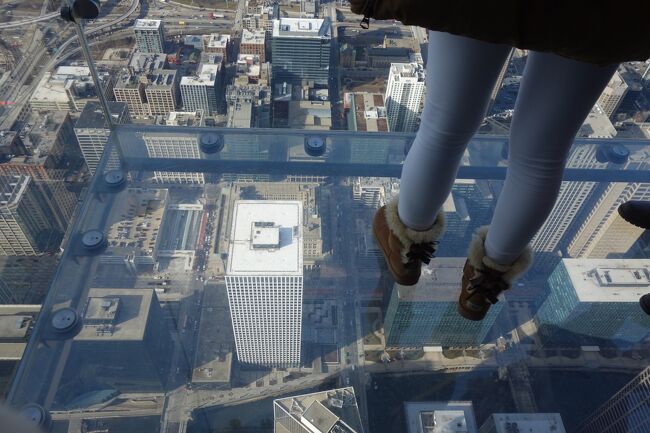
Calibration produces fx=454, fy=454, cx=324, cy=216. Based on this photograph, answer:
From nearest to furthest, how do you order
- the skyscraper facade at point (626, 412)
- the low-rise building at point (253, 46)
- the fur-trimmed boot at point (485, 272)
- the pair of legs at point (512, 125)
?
the pair of legs at point (512, 125), the fur-trimmed boot at point (485, 272), the skyscraper facade at point (626, 412), the low-rise building at point (253, 46)

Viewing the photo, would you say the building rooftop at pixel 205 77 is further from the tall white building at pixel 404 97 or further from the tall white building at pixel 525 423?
the tall white building at pixel 525 423

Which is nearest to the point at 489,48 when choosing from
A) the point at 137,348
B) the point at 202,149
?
the point at 202,149

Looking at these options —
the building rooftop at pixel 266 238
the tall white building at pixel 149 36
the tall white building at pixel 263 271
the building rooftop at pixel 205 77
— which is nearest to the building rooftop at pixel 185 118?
the building rooftop at pixel 205 77

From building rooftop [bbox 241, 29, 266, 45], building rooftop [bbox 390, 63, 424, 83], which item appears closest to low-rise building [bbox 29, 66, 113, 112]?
building rooftop [bbox 241, 29, 266, 45]

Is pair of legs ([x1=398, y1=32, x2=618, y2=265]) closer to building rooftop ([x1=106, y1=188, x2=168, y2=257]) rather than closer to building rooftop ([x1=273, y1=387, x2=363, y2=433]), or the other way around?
building rooftop ([x1=106, y1=188, x2=168, y2=257])

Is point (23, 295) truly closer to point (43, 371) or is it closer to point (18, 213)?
Result: point (18, 213)

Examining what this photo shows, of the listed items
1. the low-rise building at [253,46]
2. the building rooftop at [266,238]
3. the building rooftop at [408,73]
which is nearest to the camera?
the building rooftop at [266,238]
